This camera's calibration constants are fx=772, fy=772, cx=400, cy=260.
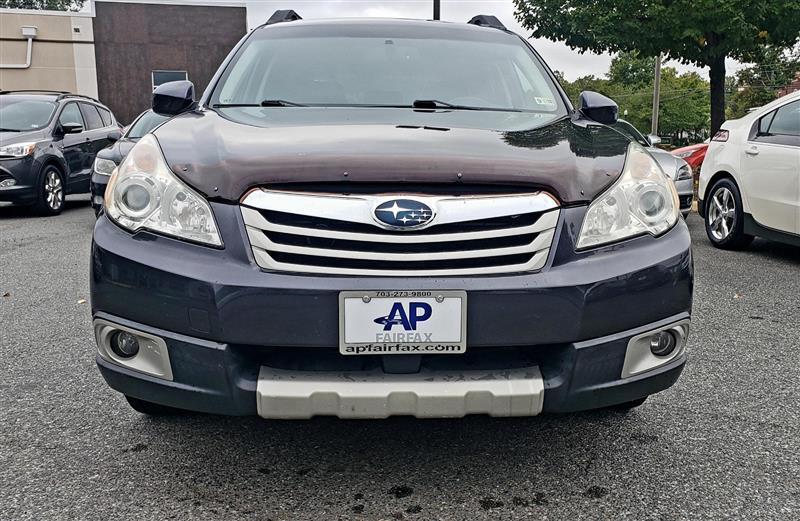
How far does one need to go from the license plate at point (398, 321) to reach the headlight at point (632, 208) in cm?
45

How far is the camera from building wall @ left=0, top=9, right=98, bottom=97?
27344 mm

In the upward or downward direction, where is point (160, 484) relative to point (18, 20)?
downward

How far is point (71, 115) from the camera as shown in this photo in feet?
37.1

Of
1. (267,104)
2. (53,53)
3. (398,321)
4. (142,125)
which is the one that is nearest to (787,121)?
(267,104)

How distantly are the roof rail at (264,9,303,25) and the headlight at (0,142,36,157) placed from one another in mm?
7028

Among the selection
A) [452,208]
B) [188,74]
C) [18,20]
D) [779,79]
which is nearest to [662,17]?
[452,208]

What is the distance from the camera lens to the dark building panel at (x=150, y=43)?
28.0m

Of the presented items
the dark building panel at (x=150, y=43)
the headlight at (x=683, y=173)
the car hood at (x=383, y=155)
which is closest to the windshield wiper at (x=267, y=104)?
the car hood at (x=383, y=155)

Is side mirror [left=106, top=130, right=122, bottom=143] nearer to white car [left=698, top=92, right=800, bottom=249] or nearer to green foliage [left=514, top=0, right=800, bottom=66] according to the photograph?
green foliage [left=514, top=0, right=800, bottom=66]

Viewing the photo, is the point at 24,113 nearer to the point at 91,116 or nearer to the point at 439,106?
the point at 91,116

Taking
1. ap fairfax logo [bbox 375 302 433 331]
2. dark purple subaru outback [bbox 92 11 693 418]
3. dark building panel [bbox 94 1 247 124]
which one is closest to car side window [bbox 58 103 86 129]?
dark purple subaru outback [bbox 92 11 693 418]

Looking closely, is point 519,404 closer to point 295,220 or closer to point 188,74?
point 295,220

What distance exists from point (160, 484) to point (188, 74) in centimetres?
2776

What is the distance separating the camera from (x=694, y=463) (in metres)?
2.60
